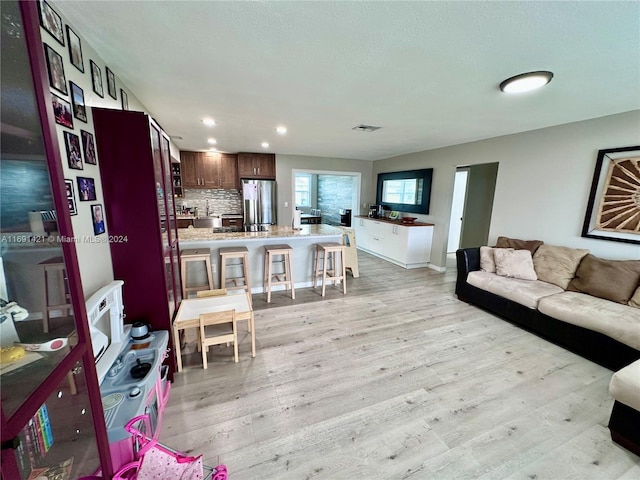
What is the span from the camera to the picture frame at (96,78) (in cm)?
159

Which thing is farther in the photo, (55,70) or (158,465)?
(55,70)

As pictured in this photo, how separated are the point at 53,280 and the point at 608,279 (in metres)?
4.22

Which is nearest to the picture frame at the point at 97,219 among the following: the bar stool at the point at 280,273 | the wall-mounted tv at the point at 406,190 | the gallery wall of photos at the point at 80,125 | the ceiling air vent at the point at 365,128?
the gallery wall of photos at the point at 80,125

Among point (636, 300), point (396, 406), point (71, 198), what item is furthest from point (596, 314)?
point (71, 198)

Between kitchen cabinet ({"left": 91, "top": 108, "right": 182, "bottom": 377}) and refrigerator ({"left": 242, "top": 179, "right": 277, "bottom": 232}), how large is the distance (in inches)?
146

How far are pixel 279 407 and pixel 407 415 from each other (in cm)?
89

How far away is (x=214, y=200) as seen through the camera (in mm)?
6133

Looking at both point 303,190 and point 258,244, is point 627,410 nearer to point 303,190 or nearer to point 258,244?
point 258,244

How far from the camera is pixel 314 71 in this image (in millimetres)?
1839

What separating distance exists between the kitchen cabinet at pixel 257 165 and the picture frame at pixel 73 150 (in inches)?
171

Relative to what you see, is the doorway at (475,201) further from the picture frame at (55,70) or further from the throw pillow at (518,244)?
the picture frame at (55,70)

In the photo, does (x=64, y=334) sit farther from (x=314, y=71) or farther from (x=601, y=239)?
(x=601, y=239)

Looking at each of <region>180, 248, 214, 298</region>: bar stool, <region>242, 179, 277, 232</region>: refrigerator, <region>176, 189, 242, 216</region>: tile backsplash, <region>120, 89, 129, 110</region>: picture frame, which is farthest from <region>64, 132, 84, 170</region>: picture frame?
<region>176, 189, 242, 216</region>: tile backsplash

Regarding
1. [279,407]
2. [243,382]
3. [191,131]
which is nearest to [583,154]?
[279,407]
